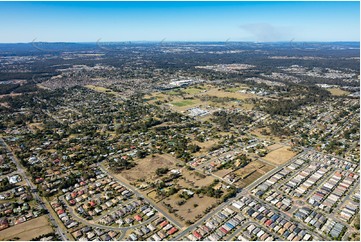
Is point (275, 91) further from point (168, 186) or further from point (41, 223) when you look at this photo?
point (41, 223)

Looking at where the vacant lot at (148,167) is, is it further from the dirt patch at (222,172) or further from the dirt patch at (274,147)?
the dirt patch at (274,147)

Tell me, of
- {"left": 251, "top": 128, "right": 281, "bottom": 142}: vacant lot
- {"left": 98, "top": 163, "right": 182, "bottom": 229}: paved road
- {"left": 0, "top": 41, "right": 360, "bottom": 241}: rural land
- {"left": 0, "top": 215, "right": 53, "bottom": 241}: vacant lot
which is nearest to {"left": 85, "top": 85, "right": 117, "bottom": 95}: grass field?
{"left": 0, "top": 41, "right": 360, "bottom": 241}: rural land

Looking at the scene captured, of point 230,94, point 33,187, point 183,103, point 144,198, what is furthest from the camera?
point 230,94

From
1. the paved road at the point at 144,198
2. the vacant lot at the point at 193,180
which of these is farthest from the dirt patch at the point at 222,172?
the paved road at the point at 144,198

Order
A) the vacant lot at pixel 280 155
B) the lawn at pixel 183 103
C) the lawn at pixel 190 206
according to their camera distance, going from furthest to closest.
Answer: the lawn at pixel 183 103 < the vacant lot at pixel 280 155 < the lawn at pixel 190 206

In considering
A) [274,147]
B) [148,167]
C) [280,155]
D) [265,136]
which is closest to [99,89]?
[148,167]

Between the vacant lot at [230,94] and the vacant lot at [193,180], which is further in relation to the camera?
the vacant lot at [230,94]

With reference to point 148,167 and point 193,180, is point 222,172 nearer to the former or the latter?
point 193,180
